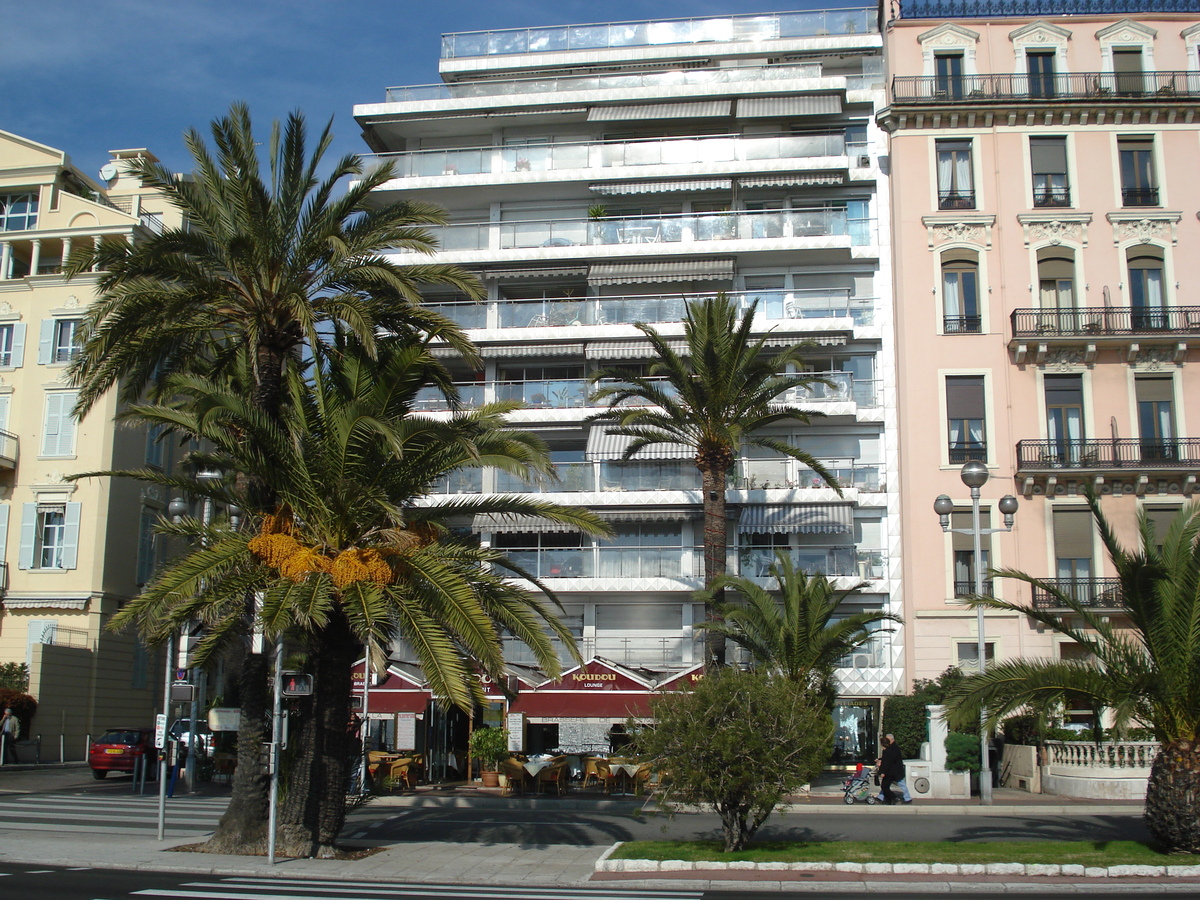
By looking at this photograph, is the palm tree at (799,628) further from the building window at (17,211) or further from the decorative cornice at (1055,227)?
the building window at (17,211)

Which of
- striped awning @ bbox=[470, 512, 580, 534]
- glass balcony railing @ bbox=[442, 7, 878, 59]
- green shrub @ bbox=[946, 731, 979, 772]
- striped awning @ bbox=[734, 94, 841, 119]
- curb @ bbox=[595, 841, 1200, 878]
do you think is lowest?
curb @ bbox=[595, 841, 1200, 878]

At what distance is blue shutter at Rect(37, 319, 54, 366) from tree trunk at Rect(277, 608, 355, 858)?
93.7ft

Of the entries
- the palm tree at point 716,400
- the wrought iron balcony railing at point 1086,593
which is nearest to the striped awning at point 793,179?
the palm tree at point 716,400

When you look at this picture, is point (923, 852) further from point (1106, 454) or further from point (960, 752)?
point (1106, 454)

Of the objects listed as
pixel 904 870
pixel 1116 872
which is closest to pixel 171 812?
pixel 904 870

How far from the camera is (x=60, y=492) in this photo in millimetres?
38031

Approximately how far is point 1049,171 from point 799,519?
45.6 ft

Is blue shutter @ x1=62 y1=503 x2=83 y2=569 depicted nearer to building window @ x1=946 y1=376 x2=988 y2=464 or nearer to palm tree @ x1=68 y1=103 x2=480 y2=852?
palm tree @ x1=68 y1=103 x2=480 y2=852

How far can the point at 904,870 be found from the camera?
1362 cm

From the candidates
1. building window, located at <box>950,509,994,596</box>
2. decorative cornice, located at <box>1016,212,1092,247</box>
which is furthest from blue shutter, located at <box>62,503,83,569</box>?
A: decorative cornice, located at <box>1016,212,1092,247</box>

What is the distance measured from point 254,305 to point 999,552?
25276mm

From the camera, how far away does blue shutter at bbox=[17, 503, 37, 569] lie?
37.6 meters

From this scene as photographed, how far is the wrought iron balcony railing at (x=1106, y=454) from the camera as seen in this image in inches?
1313

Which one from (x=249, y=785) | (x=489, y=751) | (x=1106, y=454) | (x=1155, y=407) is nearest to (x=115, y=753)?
(x=489, y=751)
